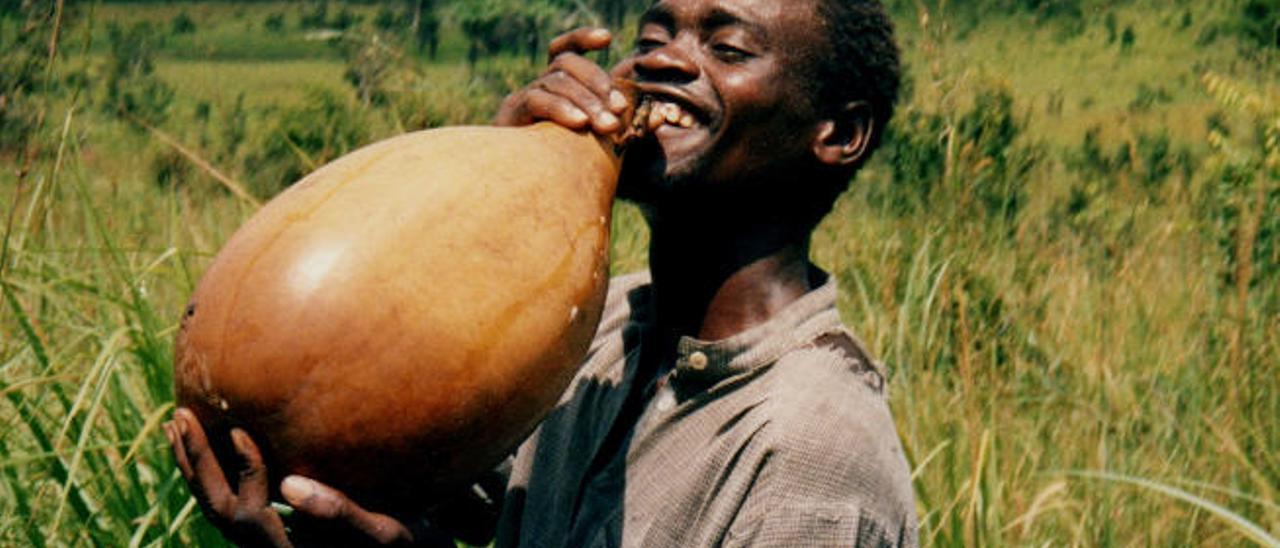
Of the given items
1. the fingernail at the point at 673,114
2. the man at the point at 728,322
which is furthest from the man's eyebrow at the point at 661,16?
the fingernail at the point at 673,114

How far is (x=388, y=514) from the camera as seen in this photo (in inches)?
61.0

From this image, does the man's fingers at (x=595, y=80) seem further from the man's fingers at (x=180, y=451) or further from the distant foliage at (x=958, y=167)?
the distant foliage at (x=958, y=167)

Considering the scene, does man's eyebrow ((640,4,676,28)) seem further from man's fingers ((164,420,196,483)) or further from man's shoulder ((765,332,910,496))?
man's fingers ((164,420,196,483))

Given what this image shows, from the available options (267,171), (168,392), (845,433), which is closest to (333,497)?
(845,433)

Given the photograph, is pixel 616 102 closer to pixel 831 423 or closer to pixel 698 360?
pixel 698 360

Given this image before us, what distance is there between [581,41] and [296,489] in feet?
2.19

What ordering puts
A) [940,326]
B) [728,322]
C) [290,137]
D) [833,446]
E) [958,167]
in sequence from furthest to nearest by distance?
1. [290,137]
2. [940,326]
3. [958,167]
4. [728,322]
5. [833,446]

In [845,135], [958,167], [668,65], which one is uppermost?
[668,65]

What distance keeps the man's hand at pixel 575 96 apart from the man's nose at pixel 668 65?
11cm

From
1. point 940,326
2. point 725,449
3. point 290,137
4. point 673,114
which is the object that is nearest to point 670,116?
point 673,114

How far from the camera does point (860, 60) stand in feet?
6.59

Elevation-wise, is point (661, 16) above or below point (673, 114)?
above

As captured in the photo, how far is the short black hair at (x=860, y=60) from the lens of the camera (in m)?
1.95

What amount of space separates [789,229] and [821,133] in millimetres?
135
